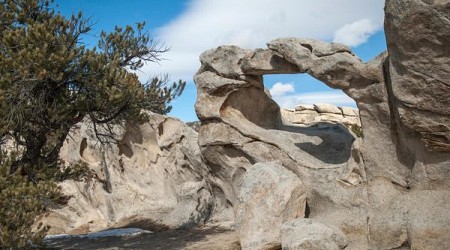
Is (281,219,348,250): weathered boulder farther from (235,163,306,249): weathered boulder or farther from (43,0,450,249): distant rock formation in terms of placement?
(235,163,306,249): weathered boulder

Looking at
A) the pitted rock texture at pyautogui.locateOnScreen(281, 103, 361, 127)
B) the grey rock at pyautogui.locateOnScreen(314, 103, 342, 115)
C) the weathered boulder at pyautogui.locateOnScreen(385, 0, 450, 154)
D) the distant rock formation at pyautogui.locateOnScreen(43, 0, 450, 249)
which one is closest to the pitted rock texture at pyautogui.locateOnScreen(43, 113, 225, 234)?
the distant rock formation at pyautogui.locateOnScreen(43, 0, 450, 249)

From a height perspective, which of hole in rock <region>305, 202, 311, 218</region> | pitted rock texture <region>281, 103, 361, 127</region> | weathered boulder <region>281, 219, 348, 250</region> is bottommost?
weathered boulder <region>281, 219, 348, 250</region>

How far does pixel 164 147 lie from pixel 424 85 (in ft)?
46.5

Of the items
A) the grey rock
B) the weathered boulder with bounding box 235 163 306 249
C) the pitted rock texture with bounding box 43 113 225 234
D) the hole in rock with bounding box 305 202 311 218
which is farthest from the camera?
the grey rock

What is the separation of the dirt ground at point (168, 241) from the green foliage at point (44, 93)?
11.0ft

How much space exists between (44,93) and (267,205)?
219 inches

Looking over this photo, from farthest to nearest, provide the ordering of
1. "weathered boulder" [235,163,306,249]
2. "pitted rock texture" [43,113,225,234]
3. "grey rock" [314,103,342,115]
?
"grey rock" [314,103,342,115] < "pitted rock texture" [43,113,225,234] < "weathered boulder" [235,163,306,249]

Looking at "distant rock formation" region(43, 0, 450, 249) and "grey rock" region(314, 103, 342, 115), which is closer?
"distant rock formation" region(43, 0, 450, 249)

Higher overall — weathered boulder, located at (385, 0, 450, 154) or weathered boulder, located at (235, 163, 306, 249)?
weathered boulder, located at (385, 0, 450, 154)

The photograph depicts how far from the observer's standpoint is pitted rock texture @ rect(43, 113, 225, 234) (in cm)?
2153

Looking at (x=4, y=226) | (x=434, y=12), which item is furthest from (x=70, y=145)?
(x=434, y=12)

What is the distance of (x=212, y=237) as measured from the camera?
1418cm

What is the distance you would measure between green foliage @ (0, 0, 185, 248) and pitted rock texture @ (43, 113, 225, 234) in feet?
29.1

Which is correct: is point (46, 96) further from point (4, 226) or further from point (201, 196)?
point (201, 196)
